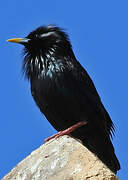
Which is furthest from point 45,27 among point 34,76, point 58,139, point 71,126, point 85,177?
point 85,177

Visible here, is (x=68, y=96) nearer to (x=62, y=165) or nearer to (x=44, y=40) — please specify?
(x=44, y=40)

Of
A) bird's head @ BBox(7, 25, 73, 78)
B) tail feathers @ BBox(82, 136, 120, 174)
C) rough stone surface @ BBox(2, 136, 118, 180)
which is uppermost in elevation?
bird's head @ BBox(7, 25, 73, 78)

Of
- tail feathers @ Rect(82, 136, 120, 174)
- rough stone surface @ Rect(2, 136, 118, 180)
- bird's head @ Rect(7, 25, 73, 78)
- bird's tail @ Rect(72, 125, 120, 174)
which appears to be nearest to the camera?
rough stone surface @ Rect(2, 136, 118, 180)

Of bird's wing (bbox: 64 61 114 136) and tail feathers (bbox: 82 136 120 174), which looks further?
bird's wing (bbox: 64 61 114 136)

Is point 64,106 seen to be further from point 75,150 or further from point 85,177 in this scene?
point 85,177

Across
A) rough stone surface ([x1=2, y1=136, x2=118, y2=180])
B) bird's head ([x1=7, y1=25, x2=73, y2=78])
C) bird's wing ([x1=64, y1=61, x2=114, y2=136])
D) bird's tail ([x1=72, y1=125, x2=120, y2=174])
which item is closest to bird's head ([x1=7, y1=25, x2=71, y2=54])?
bird's head ([x1=7, y1=25, x2=73, y2=78])

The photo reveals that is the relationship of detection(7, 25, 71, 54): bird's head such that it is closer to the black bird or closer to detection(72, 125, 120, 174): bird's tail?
the black bird

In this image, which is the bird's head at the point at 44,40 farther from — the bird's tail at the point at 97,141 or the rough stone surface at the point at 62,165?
the rough stone surface at the point at 62,165
